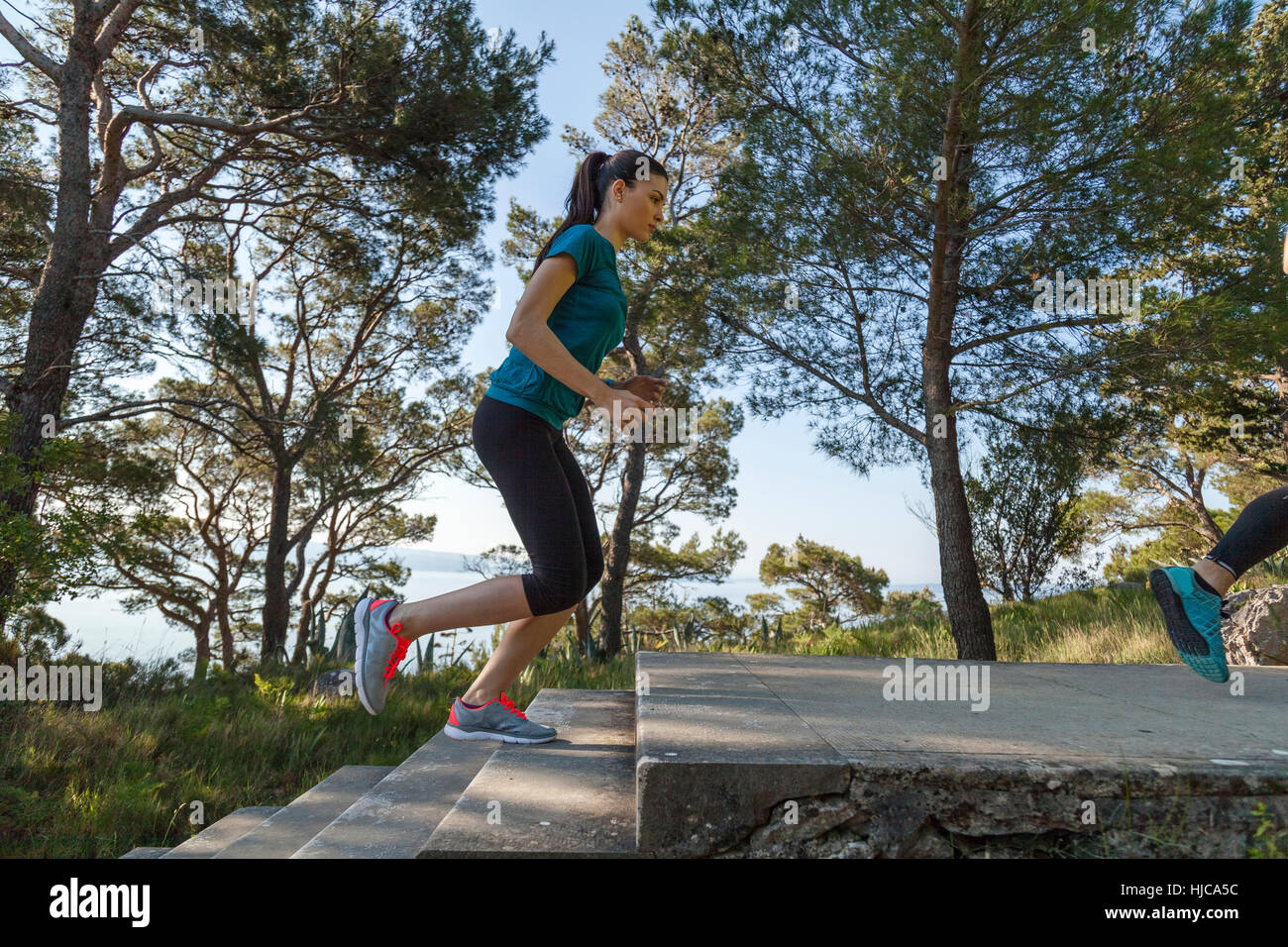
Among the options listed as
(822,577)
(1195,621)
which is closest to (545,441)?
(1195,621)

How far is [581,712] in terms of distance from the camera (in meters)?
2.76

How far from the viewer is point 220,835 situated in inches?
99.3

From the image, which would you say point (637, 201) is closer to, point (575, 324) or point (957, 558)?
point (575, 324)

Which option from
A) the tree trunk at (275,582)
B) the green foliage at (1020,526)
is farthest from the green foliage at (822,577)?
the tree trunk at (275,582)

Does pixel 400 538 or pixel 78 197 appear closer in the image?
pixel 78 197

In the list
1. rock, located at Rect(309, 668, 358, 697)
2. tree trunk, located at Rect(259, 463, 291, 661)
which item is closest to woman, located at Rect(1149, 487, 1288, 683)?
rock, located at Rect(309, 668, 358, 697)

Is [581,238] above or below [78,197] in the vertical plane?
below

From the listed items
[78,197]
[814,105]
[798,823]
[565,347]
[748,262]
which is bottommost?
[798,823]

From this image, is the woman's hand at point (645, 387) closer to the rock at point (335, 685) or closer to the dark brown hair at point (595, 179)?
the dark brown hair at point (595, 179)

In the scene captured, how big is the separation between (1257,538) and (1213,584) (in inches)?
8.5

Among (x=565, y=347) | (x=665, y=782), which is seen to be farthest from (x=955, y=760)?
(x=565, y=347)

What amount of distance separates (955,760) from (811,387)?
679 centimetres

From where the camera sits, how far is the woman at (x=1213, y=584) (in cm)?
247
